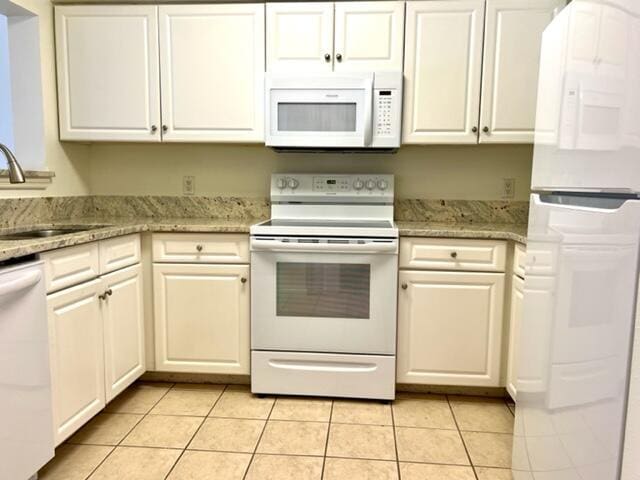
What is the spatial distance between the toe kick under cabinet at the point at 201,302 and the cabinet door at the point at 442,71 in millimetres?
1121

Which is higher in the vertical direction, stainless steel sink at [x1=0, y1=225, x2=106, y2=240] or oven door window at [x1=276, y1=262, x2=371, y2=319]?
stainless steel sink at [x1=0, y1=225, x2=106, y2=240]

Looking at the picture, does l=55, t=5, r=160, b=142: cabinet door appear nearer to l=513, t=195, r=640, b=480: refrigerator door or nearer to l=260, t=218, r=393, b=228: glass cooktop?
l=260, t=218, r=393, b=228: glass cooktop

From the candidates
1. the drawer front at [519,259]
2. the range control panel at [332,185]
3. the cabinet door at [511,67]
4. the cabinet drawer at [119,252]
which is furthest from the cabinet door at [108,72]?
the drawer front at [519,259]

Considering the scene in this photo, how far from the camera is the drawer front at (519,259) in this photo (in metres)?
2.01

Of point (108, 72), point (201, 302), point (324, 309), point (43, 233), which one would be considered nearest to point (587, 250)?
point (324, 309)

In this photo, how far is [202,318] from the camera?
92.5 inches

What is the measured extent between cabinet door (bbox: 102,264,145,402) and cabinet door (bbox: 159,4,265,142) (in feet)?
2.78

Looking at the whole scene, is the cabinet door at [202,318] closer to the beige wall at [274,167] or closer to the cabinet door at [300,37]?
the beige wall at [274,167]

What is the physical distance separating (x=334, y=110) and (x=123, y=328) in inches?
58.3

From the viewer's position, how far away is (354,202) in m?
2.63

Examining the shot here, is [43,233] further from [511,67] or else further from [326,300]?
[511,67]

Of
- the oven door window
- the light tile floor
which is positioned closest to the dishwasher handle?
the light tile floor

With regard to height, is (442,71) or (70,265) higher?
(442,71)

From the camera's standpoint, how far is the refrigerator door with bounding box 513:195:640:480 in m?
0.94
